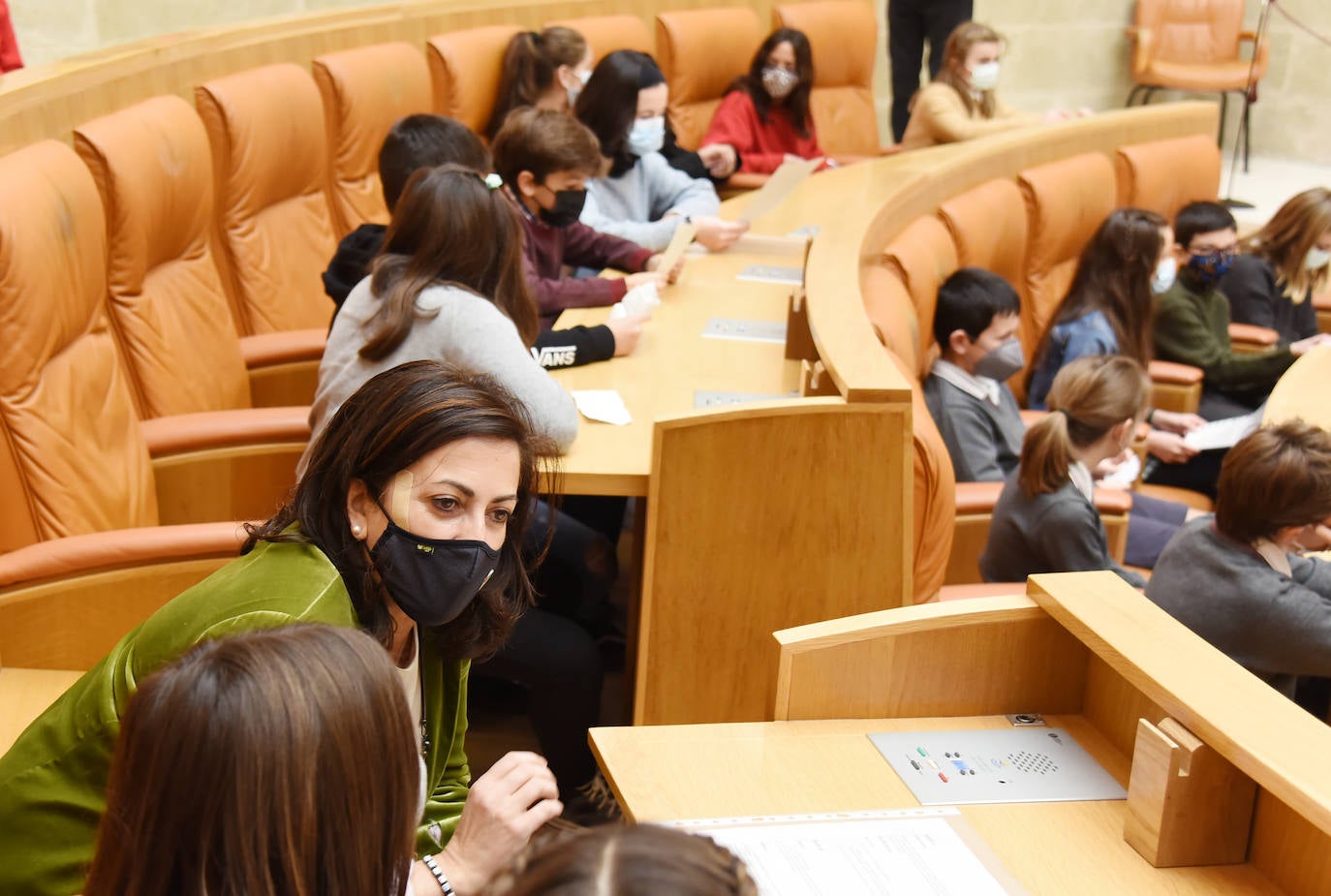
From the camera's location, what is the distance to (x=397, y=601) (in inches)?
60.2

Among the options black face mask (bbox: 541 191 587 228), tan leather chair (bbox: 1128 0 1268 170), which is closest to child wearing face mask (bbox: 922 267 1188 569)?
black face mask (bbox: 541 191 587 228)

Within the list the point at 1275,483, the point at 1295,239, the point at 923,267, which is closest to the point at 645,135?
the point at 923,267

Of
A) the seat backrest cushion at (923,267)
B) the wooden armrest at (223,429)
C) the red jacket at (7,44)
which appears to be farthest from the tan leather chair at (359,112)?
the seat backrest cushion at (923,267)

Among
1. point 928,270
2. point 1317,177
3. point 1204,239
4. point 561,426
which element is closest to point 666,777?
point 561,426

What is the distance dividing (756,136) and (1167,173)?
146 cm

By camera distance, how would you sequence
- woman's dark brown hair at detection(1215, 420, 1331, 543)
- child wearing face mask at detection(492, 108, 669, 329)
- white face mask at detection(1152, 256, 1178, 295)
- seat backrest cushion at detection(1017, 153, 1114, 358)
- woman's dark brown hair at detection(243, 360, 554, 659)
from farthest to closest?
1. seat backrest cushion at detection(1017, 153, 1114, 358)
2. white face mask at detection(1152, 256, 1178, 295)
3. child wearing face mask at detection(492, 108, 669, 329)
4. woman's dark brown hair at detection(1215, 420, 1331, 543)
5. woman's dark brown hair at detection(243, 360, 554, 659)

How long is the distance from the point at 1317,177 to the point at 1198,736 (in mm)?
7412

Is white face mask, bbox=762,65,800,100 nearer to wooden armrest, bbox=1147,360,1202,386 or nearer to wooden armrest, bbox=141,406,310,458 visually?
wooden armrest, bbox=1147,360,1202,386

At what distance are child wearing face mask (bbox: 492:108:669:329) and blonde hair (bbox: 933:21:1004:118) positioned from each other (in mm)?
2338

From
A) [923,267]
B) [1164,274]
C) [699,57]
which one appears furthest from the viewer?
[699,57]

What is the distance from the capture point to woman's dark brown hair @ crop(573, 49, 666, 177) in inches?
157

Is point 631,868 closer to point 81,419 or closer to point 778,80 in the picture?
point 81,419

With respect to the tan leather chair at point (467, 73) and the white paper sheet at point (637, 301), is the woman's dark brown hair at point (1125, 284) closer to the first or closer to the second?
the white paper sheet at point (637, 301)

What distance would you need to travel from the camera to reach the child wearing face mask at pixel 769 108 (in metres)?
5.12
